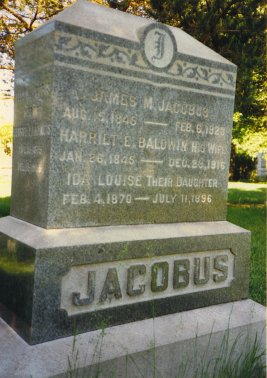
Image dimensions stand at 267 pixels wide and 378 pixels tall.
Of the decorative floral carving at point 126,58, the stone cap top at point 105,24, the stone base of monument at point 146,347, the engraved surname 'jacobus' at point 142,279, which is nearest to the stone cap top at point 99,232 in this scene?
the engraved surname 'jacobus' at point 142,279

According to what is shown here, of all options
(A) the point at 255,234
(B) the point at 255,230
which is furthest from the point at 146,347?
(B) the point at 255,230

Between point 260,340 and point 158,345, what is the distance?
881mm

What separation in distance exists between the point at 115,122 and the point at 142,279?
1018 millimetres

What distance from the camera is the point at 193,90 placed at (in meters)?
3.00

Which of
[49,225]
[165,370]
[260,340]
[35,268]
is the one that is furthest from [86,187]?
[260,340]

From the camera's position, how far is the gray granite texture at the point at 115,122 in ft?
8.06

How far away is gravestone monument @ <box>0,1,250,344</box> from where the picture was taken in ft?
7.92

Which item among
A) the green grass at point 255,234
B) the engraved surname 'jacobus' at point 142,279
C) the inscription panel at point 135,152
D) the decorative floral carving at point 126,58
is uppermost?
the decorative floral carving at point 126,58

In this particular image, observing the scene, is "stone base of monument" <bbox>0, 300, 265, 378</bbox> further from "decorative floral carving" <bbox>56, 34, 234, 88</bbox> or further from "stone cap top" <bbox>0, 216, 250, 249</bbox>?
"decorative floral carving" <bbox>56, 34, 234, 88</bbox>

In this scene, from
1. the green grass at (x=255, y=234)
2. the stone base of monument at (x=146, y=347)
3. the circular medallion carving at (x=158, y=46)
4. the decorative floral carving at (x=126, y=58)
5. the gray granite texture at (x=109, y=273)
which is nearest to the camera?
the stone base of monument at (x=146, y=347)

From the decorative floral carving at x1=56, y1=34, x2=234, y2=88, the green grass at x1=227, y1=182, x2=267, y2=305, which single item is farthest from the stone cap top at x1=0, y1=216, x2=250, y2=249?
the green grass at x1=227, y1=182, x2=267, y2=305

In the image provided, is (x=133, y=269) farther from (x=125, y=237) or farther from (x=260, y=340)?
(x=260, y=340)

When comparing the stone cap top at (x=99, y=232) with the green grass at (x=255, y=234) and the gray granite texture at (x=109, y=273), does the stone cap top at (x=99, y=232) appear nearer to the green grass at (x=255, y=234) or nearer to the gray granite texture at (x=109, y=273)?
the gray granite texture at (x=109, y=273)

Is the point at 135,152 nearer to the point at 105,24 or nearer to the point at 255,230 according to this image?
the point at 105,24
